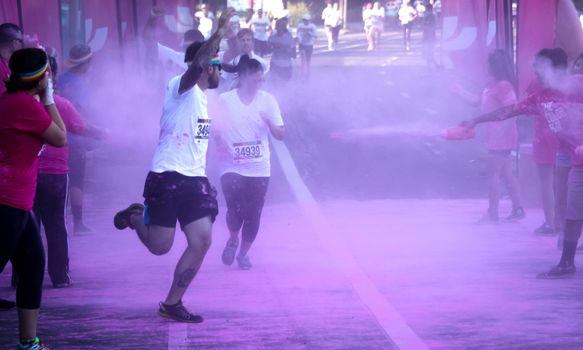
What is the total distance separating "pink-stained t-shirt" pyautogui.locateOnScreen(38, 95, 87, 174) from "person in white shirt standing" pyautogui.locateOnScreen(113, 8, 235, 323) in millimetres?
1227

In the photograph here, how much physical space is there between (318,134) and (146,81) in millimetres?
4660

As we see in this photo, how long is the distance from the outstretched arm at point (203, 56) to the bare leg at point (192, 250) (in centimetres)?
89

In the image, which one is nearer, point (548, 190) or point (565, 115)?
point (565, 115)

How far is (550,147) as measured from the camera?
10172mm

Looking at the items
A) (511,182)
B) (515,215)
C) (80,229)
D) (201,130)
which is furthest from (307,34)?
(201,130)

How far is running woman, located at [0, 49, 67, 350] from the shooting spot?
5750mm

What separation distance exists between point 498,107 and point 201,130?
4979 millimetres

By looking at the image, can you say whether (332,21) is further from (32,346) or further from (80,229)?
(32,346)

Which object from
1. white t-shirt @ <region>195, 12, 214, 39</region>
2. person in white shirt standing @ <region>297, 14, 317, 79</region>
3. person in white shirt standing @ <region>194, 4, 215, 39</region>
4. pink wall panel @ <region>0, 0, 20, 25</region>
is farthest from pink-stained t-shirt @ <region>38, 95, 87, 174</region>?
white t-shirt @ <region>195, 12, 214, 39</region>

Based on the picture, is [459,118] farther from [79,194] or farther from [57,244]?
[57,244]

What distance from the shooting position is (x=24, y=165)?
230 inches

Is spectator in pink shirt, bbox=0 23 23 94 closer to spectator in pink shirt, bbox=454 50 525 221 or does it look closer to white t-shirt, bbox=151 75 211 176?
white t-shirt, bbox=151 75 211 176

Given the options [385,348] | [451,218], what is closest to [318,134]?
[451,218]

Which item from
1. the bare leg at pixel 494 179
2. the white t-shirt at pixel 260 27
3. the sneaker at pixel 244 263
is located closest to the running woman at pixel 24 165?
the sneaker at pixel 244 263
